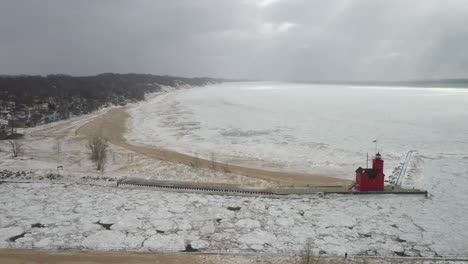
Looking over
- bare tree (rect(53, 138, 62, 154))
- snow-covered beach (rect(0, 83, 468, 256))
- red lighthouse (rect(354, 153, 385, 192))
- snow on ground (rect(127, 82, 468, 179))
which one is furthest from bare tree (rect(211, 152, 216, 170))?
bare tree (rect(53, 138, 62, 154))

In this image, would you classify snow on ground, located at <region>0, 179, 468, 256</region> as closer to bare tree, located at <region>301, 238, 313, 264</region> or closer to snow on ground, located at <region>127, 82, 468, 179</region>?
bare tree, located at <region>301, 238, 313, 264</region>

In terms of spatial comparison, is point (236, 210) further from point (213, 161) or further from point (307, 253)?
point (213, 161)

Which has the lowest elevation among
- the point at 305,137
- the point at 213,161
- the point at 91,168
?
the point at 91,168

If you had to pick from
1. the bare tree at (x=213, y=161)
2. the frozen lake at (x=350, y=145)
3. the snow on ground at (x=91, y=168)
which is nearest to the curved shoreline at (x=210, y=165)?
the bare tree at (x=213, y=161)

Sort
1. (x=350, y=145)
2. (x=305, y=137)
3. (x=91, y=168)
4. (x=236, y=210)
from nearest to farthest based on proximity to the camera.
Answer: (x=236, y=210), (x=91, y=168), (x=350, y=145), (x=305, y=137)

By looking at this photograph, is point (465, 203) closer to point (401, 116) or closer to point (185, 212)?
point (185, 212)

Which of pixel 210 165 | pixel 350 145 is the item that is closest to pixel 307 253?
pixel 210 165

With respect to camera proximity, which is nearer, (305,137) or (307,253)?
(307,253)
